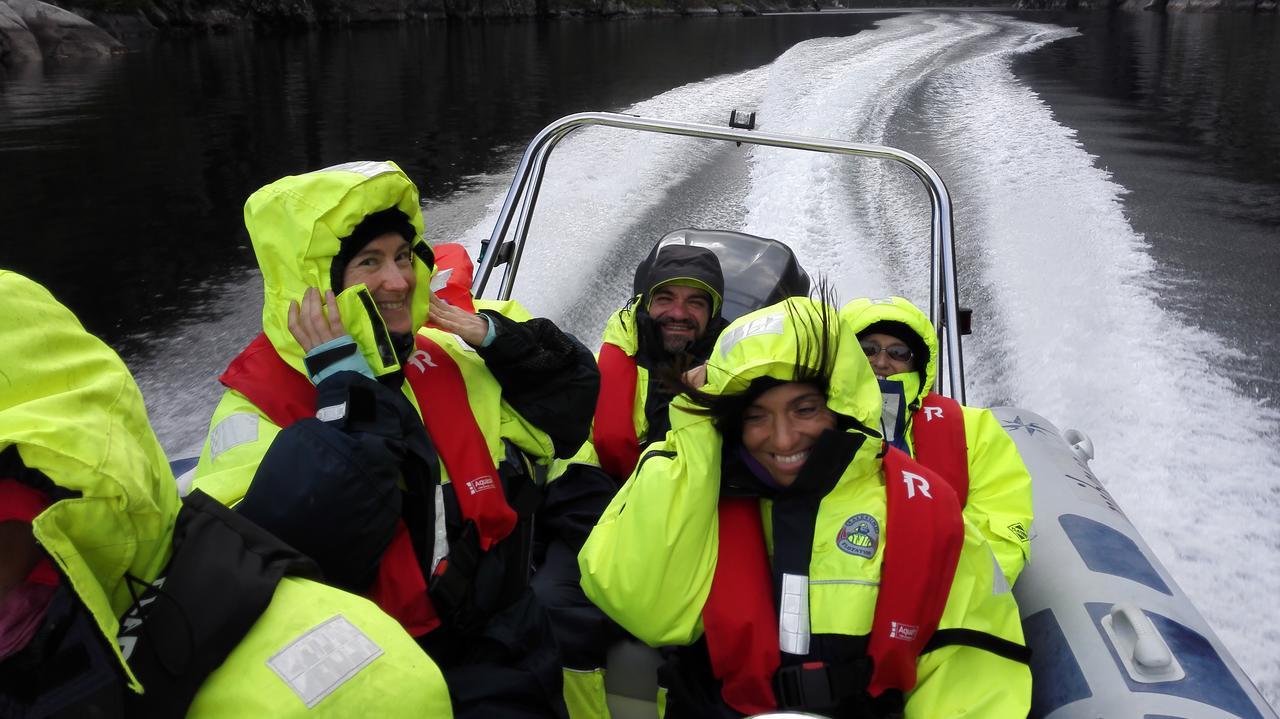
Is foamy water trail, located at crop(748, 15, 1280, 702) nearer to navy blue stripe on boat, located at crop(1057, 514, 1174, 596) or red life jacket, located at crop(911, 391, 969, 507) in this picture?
navy blue stripe on boat, located at crop(1057, 514, 1174, 596)

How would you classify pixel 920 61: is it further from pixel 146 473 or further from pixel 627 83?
pixel 146 473

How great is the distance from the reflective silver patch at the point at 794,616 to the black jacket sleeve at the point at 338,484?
578 millimetres

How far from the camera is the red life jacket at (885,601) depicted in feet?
4.42

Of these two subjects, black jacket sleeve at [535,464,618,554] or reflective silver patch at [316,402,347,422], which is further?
black jacket sleeve at [535,464,618,554]

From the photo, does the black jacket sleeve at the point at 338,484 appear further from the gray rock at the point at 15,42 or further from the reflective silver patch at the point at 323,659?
the gray rock at the point at 15,42

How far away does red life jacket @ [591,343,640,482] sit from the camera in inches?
84.7

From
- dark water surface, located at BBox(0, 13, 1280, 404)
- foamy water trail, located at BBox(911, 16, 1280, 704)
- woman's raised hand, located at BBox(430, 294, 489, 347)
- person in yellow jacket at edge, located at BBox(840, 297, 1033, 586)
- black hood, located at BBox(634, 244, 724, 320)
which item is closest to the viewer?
woman's raised hand, located at BBox(430, 294, 489, 347)

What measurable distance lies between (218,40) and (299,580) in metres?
22.3

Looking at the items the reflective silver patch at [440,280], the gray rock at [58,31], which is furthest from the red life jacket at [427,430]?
the gray rock at [58,31]

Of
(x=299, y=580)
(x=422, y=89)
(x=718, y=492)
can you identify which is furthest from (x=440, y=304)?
(x=422, y=89)

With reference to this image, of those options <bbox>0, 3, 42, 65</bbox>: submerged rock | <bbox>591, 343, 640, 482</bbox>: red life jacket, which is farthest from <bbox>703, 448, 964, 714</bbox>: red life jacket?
<bbox>0, 3, 42, 65</bbox>: submerged rock

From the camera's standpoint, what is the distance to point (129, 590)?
93 centimetres

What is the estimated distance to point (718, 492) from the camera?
1.46 m

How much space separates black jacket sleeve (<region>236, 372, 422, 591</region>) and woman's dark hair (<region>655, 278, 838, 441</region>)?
0.45m
